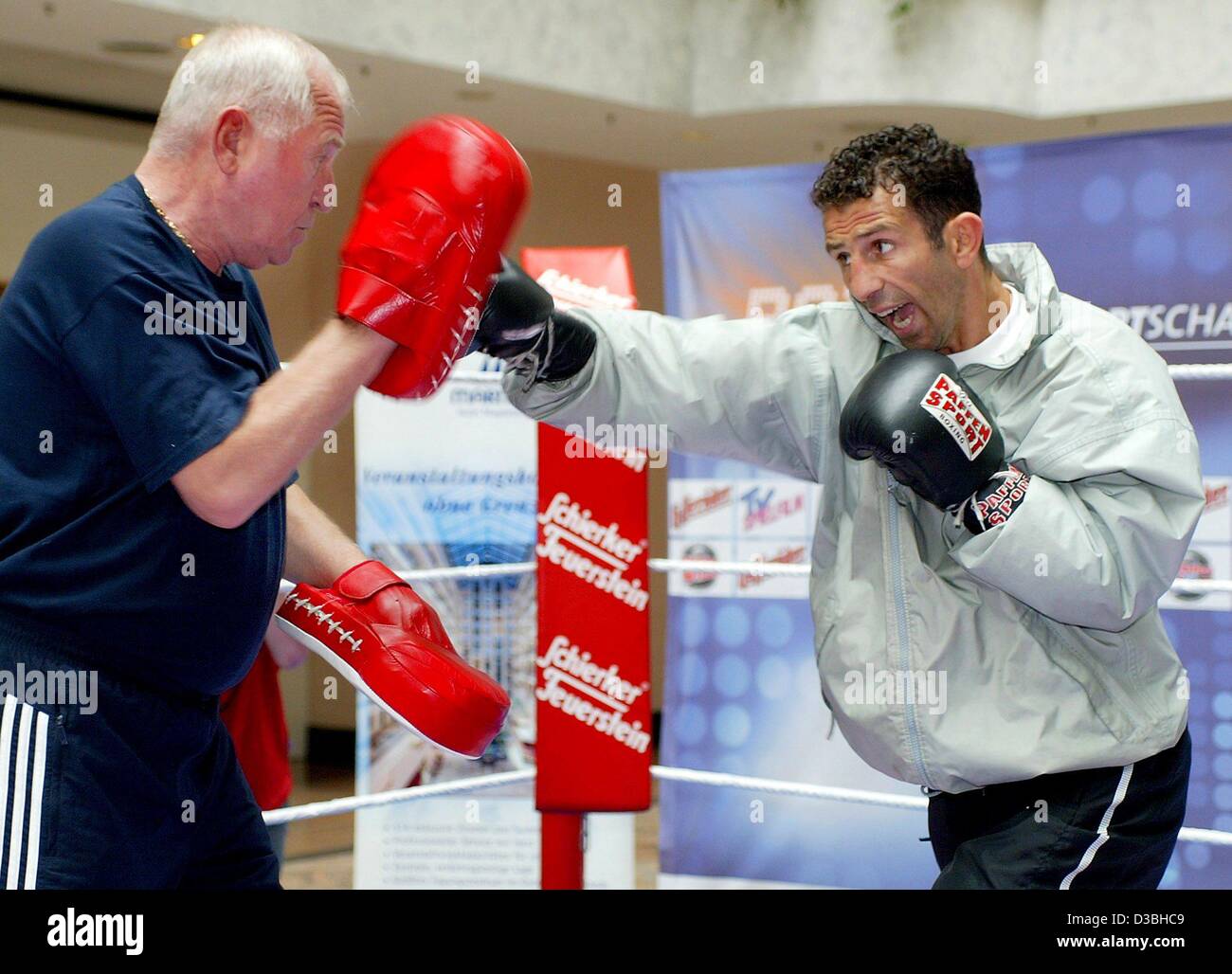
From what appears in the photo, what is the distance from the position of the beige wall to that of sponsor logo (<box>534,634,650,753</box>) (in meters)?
3.00

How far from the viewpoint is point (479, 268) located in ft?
4.52

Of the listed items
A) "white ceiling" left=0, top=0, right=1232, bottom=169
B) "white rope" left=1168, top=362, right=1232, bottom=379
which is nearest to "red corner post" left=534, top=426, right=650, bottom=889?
"white rope" left=1168, top=362, right=1232, bottom=379

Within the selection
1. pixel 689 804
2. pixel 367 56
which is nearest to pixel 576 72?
pixel 367 56

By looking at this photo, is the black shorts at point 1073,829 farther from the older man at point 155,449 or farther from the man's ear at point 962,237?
the older man at point 155,449

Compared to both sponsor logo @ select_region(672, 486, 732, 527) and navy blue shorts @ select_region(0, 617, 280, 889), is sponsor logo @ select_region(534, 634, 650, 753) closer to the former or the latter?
navy blue shorts @ select_region(0, 617, 280, 889)

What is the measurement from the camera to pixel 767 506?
337cm

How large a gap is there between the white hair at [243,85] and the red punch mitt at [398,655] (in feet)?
1.58

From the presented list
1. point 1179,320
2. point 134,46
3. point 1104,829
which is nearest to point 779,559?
point 1179,320

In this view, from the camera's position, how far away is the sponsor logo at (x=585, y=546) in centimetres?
229

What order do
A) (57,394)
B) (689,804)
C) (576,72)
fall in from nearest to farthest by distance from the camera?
(57,394)
(689,804)
(576,72)

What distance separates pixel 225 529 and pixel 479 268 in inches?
13.7
